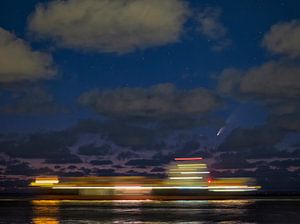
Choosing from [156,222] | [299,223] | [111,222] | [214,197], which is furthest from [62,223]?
[214,197]

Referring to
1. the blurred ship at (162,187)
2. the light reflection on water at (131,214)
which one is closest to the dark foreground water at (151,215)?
the light reflection on water at (131,214)

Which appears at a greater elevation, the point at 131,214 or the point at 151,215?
the point at 131,214

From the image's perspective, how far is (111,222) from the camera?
42562 millimetres

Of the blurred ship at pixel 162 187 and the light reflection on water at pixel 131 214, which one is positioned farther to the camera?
the blurred ship at pixel 162 187

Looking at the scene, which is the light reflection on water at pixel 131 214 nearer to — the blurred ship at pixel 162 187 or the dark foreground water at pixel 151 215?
the dark foreground water at pixel 151 215

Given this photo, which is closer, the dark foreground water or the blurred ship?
the dark foreground water

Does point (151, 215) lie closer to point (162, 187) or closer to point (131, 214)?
point (131, 214)

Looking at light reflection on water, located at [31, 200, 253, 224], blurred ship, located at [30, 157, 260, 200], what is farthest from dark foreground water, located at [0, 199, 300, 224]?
blurred ship, located at [30, 157, 260, 200]

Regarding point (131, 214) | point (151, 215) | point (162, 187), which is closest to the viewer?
point (151, 215)

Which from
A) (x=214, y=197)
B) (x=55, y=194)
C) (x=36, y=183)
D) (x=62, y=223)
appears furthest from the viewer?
(x=36, y=183)

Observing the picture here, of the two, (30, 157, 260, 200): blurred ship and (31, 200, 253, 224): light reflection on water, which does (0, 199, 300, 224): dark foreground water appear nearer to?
(31, 200, 253, 224): light reflection on water

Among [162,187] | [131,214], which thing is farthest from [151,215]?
[162,187]

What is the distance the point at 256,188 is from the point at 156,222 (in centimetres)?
13748

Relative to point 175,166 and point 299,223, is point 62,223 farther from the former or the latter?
point 175,166
